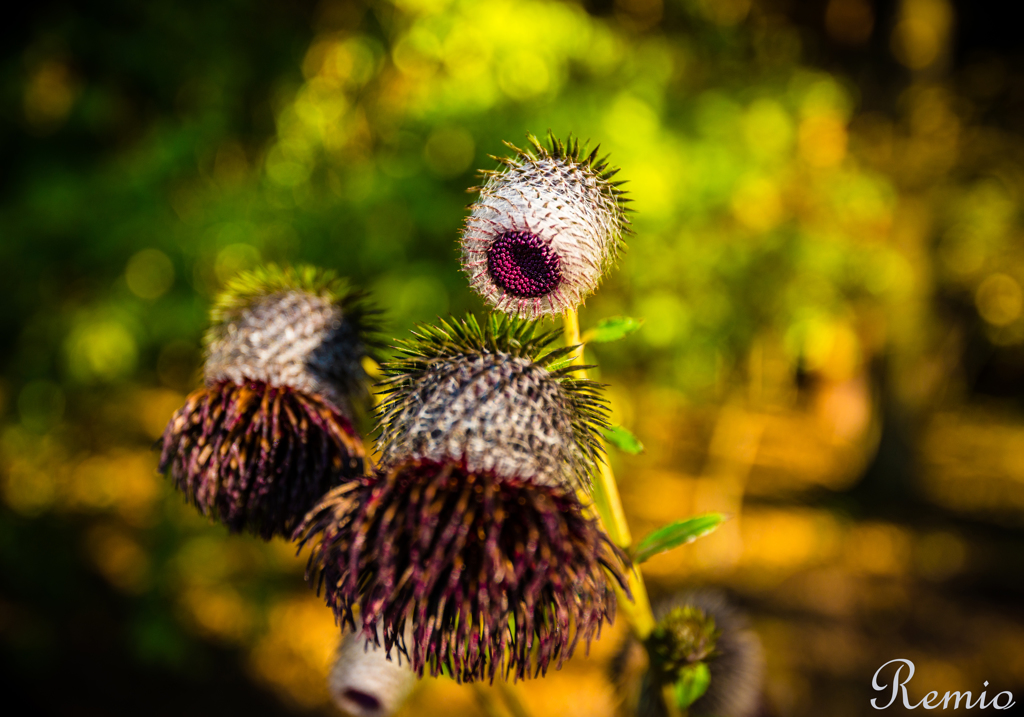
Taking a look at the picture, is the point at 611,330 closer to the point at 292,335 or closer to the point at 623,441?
the point at 623,441

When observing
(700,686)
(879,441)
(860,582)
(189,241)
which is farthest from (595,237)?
(879,441)

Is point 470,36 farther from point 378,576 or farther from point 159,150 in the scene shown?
point 378,576

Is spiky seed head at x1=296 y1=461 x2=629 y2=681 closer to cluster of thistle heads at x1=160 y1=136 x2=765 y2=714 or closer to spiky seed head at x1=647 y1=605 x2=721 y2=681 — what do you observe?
cluster of thistle heads at x1=160 y1=136 x2=765 y2=714

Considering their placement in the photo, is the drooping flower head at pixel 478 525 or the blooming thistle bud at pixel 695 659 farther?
the blooming thistle bud at pixel 695 659

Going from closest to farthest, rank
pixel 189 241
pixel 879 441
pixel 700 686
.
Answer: pixel 700 686, pixel 189 241, pixel 879 441

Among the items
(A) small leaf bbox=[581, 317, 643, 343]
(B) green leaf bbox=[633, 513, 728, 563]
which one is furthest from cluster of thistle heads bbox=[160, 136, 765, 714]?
(B) green leaf bbox=[633, 513, 728, 563]

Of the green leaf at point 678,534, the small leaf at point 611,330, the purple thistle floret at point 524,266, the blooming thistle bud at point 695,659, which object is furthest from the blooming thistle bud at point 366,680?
the purple thistle floret at point 524,266

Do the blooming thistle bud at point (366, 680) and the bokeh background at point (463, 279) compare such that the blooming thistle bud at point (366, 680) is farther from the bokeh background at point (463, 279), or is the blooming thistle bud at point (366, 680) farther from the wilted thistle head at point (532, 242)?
the wilted thistle head at point (532, 242)
